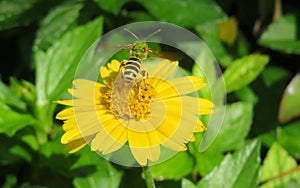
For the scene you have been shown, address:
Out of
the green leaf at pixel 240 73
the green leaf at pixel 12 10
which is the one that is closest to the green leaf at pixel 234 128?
the green leaf at pixel 240 73

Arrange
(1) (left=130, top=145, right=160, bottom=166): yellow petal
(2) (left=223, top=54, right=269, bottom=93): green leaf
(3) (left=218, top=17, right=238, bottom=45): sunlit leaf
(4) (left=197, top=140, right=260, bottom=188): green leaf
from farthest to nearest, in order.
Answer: (3) (left=218, top=17, right=238, bottom=45): sunlit leaf
(2) (left=223, top=54, right=269, bottom=93): green leaf
(4) (left=197, top=140, right=260, bottom=188): green leaf
(1) (left=130, top=145, right=160, bottom=166): yellow petal

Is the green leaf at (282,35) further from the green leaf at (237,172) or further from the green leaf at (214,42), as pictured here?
the green leaf at (237,172)

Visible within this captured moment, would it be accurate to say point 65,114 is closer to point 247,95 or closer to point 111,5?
point 111,5

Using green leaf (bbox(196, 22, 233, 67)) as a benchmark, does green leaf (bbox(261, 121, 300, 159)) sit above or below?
below

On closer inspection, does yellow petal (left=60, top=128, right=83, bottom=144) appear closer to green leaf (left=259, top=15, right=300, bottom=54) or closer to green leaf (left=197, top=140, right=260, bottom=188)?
green leaf (left=197, top=140, right=260, bottom=188)

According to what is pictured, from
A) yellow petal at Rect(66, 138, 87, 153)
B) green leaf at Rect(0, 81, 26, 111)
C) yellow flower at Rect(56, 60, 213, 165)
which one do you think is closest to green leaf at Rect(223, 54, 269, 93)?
yellow flower at Rect(56, 60, 213, 165)

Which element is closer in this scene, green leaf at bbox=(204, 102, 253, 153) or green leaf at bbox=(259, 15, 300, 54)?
green leaf at bbox=(204, 102, 253, 153)
